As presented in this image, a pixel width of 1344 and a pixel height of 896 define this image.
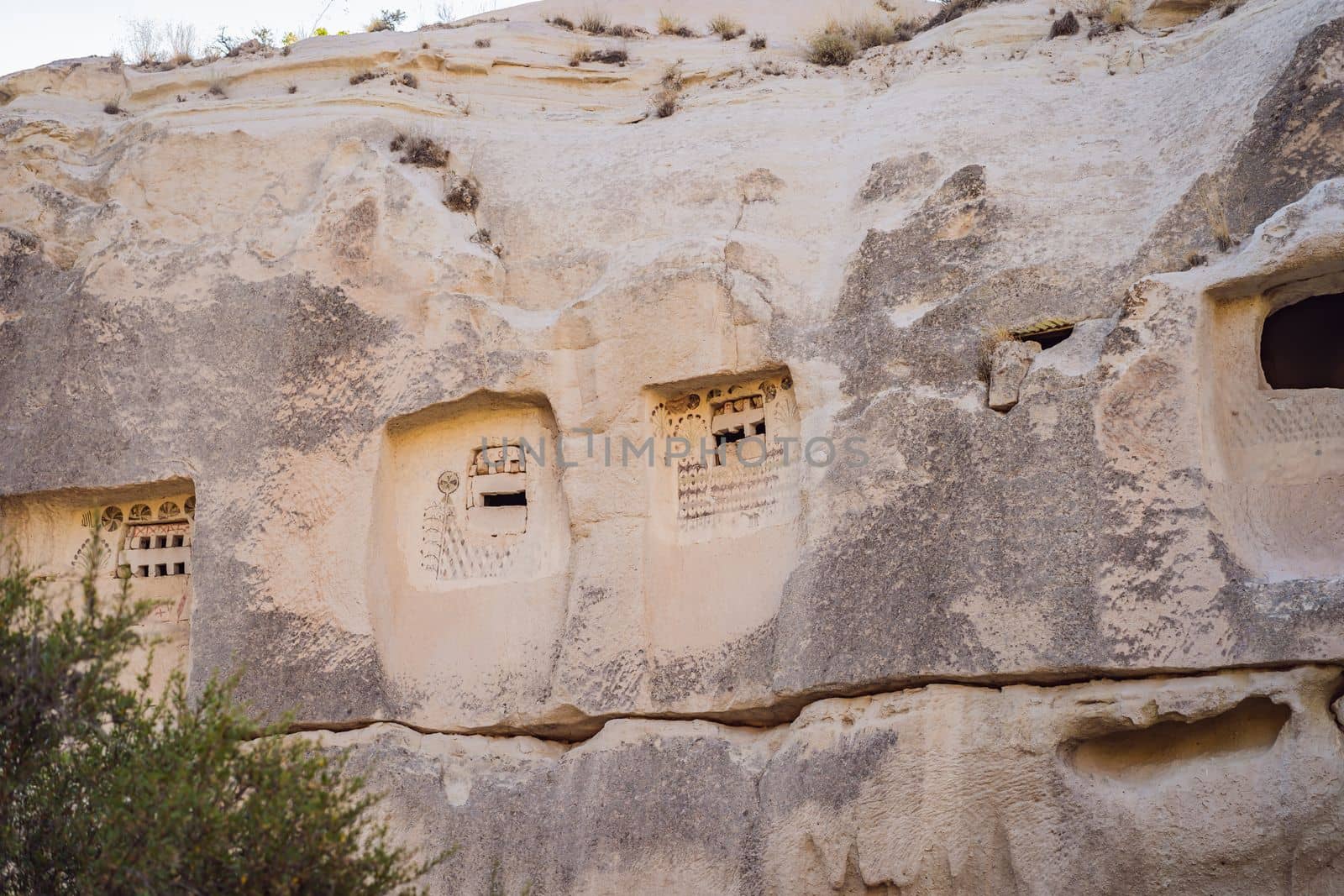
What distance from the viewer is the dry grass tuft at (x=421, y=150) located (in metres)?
10.2

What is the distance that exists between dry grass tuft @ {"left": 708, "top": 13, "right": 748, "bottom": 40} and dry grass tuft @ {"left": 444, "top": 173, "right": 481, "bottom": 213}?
242cm

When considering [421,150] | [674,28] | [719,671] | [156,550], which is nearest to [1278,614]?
[719,671]

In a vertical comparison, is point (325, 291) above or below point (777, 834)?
above

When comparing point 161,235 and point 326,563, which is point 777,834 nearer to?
point 326,563

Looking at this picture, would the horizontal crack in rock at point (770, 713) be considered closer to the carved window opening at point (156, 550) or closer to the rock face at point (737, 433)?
the rock face at point (737, 433)

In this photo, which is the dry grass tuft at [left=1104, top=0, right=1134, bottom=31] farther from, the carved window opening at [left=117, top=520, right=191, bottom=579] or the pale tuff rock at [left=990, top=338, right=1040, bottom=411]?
the carved window opening at [left=117, top=520, right=191, bottom=579]

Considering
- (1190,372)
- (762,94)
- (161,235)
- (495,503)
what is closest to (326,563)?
(495,503)

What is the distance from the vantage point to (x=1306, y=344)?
27.6ft

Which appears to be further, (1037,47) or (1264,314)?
(1037,47)

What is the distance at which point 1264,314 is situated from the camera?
7.98 m

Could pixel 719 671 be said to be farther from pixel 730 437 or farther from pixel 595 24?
pixel 595 24

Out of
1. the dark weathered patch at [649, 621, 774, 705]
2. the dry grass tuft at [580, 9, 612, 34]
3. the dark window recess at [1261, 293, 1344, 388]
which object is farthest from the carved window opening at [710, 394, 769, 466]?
the dry grass tuft at [580, 9, 612, 34]

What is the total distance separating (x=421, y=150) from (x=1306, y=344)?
5.26 m

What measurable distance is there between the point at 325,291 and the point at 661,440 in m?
2.18
